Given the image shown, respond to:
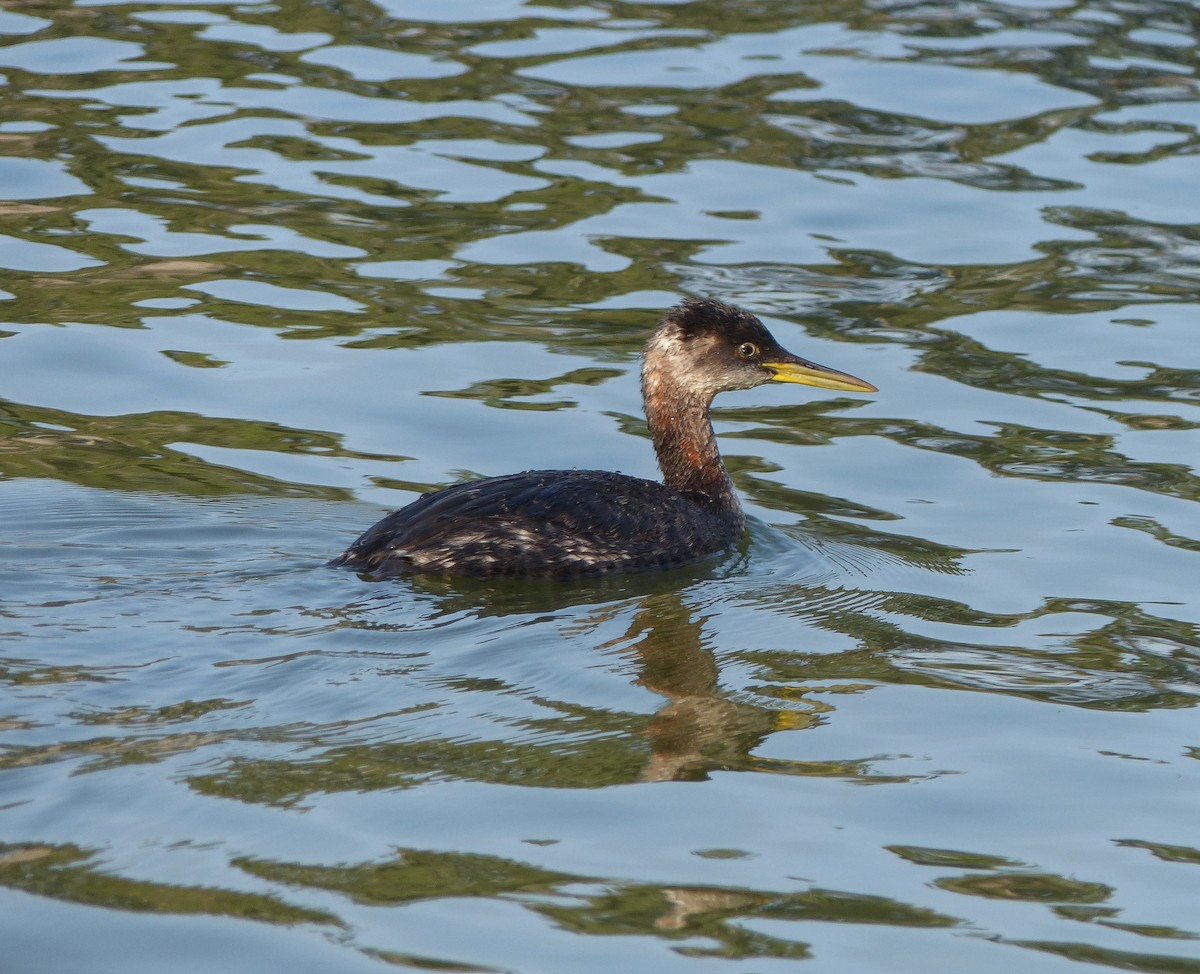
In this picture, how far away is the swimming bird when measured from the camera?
8.11 meters

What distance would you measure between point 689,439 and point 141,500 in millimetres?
2629

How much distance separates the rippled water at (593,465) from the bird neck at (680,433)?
351 mm

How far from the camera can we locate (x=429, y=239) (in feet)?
42.6

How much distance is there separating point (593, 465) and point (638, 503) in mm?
1417

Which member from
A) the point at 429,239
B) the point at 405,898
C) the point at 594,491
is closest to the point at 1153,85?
the point at 429,239

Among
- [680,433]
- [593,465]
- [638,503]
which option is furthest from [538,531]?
[593,465]

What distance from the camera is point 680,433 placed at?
378 inches

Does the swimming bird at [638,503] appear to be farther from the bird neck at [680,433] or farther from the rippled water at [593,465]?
the rippled water at [593,465]

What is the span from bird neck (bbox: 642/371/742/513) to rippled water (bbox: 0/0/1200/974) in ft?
1.15

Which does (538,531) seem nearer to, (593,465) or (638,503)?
(638,503)

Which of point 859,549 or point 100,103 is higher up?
point 100,103

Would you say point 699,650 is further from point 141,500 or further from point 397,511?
point 141,500

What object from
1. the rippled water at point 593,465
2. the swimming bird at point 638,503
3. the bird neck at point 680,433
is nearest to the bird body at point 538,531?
the swimming bird at point 638,503

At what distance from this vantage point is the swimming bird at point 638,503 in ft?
26.6
